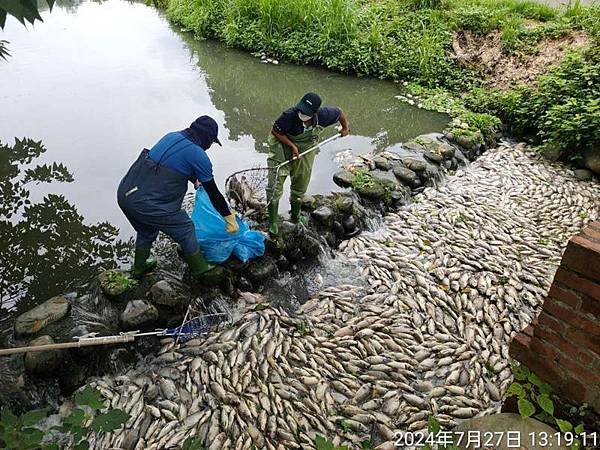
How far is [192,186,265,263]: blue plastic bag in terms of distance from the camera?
471 centimetres

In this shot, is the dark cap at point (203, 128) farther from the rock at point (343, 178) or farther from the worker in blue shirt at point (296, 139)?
the rock at point (343, 178)

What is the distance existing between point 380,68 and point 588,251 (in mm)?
10135

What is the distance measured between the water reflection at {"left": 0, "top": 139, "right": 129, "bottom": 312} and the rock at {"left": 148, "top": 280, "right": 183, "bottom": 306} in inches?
47.7

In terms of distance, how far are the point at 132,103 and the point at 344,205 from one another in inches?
220

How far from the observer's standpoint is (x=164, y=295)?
4.54 meters

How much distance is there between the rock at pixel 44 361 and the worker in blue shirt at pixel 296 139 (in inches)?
102

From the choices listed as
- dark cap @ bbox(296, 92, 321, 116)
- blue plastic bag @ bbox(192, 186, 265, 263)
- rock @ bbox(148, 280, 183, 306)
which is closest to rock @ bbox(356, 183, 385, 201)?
dark cap @ bbox(296, 92, 321, 116)

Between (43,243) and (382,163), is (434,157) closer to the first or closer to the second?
(382,163)

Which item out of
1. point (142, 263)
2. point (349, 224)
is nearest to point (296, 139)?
point (349, 224)

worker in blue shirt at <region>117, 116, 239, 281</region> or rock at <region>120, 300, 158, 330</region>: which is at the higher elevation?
worker in blue shirt at <region>117, 116, 239, 281</region>

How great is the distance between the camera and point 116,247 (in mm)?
5695

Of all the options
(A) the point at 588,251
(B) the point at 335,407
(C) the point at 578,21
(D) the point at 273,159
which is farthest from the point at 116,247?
(C) the point at 578,21

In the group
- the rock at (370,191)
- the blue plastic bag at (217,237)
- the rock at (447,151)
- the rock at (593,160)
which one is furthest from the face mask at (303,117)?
the rock at (593,160)

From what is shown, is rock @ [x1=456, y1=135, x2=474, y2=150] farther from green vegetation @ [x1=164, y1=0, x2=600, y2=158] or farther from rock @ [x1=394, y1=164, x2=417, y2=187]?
rock @ [x1=394, y1=164, x2=417, y2=187]
